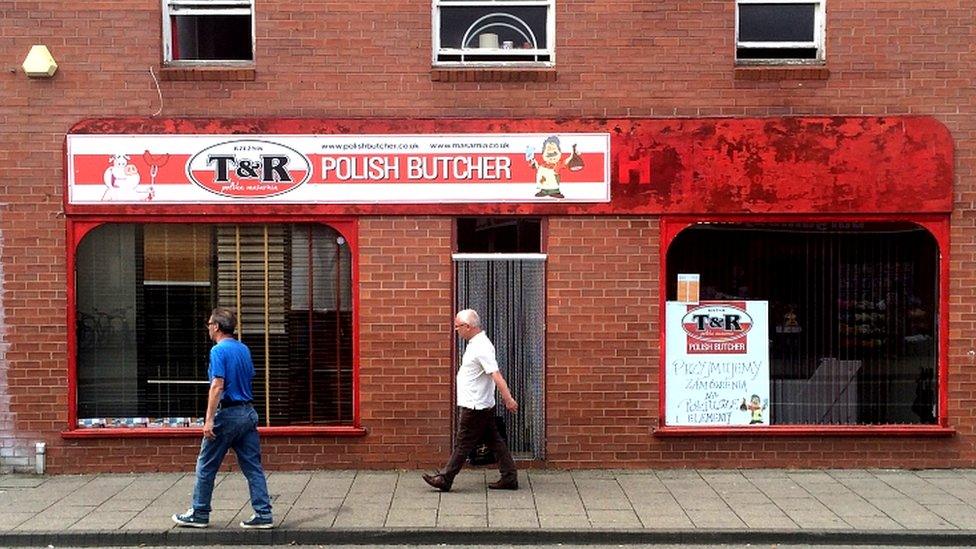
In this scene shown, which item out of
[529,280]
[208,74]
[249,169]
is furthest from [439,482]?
[208,74]

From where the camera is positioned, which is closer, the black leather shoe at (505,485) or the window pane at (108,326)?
the black leather shoe at (505,485)

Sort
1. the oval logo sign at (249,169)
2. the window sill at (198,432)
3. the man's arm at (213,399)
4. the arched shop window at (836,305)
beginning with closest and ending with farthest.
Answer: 1. the man's arm at (213,399)
2. the oval logo sign at (249,169)
3. the window sill at (198,432)
4. the arched shop window at (836,305)

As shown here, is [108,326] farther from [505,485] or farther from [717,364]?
[717,364]

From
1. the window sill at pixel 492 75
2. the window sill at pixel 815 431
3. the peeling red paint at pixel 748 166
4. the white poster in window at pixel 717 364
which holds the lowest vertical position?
the window sill at pixel 815 431

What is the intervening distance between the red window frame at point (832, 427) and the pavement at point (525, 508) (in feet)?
1.26

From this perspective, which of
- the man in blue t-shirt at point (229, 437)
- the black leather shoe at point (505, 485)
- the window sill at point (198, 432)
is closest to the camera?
the man in blue t-shirt at point (229, 437)

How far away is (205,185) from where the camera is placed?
30.2ft

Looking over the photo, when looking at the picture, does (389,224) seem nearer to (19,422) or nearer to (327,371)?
(327,371)

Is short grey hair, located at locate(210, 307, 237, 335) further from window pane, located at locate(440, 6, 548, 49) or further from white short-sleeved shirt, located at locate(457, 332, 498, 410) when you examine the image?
window pane, located at locate(440, 6, 548, 49)

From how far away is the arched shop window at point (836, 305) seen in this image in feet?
30.9

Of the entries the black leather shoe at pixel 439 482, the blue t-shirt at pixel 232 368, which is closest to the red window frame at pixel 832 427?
the black leather shoe at pixel 439 482

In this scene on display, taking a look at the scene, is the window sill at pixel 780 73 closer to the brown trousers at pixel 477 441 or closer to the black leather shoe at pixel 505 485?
the brown trousers at pixel 477 441

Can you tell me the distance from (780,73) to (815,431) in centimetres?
345

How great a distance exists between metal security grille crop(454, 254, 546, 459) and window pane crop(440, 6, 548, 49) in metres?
2.10
